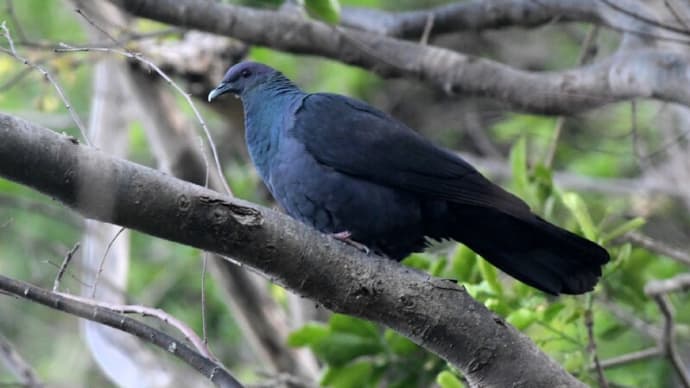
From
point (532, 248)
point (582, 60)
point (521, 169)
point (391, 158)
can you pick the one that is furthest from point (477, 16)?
point (532, 248)

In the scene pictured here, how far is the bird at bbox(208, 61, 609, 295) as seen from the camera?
3318mm

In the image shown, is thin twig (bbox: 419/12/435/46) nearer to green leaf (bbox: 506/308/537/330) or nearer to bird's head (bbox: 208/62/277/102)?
bird's head (bbox: 208/62/277/102)

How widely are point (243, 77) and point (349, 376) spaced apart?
51.4 inches

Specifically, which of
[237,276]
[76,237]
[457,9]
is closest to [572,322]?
[457,9]

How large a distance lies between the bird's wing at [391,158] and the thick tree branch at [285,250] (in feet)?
2.36

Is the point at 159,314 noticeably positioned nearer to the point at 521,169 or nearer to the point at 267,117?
the point at 267,117

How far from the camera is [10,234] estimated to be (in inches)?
293

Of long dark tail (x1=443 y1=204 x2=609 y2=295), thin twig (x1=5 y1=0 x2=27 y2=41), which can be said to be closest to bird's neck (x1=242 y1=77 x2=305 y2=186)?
long dark tail (x1=443 y1=204 x2=609 y2=295)

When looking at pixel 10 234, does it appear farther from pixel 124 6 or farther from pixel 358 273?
→ pixel 358 273

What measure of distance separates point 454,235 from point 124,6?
1597 millimetres

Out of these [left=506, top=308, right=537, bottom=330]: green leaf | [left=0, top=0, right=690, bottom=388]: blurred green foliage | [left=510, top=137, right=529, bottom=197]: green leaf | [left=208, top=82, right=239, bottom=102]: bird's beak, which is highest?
[left=208, top=82, right=239, bottom=102]: bird's beak

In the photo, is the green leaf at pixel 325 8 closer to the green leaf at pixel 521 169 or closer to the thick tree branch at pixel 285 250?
the green leaf at pixel 521 169

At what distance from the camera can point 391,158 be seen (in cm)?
348

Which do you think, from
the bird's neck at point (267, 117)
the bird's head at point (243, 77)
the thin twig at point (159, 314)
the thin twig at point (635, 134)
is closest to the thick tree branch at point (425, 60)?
the thin twig at point (635, 134)
